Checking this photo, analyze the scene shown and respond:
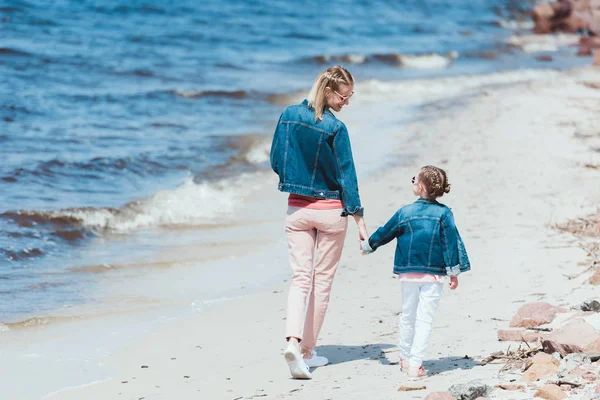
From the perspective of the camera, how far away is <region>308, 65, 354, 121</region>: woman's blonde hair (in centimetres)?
478

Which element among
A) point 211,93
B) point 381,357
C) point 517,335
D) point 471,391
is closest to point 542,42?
point 211,93

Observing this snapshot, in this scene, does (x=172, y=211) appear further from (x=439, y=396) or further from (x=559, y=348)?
(x=439, y=396)

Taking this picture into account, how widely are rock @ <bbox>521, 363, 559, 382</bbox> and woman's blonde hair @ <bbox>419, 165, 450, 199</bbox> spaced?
1.01 meters

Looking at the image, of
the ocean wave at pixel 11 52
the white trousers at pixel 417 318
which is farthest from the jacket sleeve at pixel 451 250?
the ocean wave at pixel 11 52

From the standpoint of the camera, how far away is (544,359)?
14.4ft

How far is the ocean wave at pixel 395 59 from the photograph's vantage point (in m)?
24.6

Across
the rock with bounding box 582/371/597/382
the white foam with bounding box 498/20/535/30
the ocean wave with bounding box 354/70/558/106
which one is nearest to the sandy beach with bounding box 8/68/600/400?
the rock with bounding box 582/371/597/382

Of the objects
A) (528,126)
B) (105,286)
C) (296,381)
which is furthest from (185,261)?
(528,126)

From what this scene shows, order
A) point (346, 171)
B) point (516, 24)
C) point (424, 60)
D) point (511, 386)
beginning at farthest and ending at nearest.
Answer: point (516, 24) → point (424, 60) → point (346, 171) → point (511, 386)

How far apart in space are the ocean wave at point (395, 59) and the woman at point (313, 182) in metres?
19.6

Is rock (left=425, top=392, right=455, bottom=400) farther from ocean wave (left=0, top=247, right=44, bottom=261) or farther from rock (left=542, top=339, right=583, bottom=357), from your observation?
ocean wave (left=0, top=247, right=44, bottom=261)

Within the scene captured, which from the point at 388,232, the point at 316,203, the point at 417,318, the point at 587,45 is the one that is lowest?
the point at 417,318

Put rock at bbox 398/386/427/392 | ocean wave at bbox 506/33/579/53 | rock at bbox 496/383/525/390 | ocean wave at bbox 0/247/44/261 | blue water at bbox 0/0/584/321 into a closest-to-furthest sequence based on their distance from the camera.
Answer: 1. rock at bbox 496/383/525/390
2. rock at bbox 398/386/427/392
3. ocean wave at bbox 0/247/44/261
4. blue water at bbox 0/0/584/321
5. ocean wave at bbox 506/33/579/53

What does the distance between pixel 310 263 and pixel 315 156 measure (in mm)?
617
